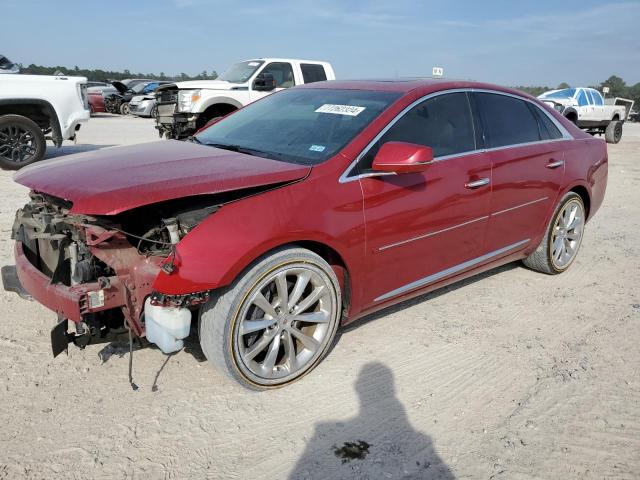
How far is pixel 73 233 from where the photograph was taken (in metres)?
2.92

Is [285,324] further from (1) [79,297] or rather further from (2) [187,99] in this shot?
(2) [187,99]

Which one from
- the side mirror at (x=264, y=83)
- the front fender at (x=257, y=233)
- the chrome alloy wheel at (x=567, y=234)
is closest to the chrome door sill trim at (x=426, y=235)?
the front fender at (x=257, y=233)

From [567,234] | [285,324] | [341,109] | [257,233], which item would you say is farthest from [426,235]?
[567,234]

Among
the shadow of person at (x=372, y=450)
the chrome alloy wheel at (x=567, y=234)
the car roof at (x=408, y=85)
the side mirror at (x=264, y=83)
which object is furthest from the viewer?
the side mirror at (x=264, y=83)

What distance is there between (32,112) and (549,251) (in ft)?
29.8

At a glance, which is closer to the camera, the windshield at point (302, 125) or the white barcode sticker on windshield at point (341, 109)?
the windshield at point (302, 125)

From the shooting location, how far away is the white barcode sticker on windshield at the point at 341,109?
11.8 feet

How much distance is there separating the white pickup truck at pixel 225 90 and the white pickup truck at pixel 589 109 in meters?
8.99

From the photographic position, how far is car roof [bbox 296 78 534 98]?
3778 millimetres

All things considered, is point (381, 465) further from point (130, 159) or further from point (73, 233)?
point (130, 159)

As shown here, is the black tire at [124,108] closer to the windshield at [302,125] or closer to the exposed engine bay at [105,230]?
the windshield at [302,125]

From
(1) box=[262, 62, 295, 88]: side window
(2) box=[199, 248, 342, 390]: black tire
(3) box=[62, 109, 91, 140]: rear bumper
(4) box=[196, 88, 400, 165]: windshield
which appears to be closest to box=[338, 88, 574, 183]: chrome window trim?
(4) box=[196, 88, 400, 165]: windshield

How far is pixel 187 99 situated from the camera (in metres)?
10.7

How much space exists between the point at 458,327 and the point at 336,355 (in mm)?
1029
